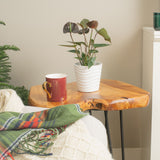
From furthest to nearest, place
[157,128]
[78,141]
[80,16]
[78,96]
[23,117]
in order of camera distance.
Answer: [80,16], [157,128], [78,96], [23,117], [78,141]

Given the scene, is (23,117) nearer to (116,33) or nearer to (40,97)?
(40,97)

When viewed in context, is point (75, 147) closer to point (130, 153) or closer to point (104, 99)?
point (104, 99)

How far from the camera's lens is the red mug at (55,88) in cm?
116

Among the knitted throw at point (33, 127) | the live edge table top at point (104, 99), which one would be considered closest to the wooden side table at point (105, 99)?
the live edge table top at point (104, 99)

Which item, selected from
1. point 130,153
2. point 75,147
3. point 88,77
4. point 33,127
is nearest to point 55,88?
point 88,77

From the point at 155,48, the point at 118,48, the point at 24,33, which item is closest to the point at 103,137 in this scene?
the point at 155,48

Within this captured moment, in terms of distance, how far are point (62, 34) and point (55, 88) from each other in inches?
22.9

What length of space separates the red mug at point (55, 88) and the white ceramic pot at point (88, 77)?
0.12m

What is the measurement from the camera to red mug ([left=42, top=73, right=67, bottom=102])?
3.80ft

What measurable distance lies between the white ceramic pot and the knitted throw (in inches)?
16.1

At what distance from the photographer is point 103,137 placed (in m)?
0.83

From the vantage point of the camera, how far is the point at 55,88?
3.82 feet

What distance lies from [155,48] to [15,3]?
0.87 metres

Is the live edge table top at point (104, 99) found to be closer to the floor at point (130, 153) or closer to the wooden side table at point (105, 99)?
the wooden side table at point (105, 99)
